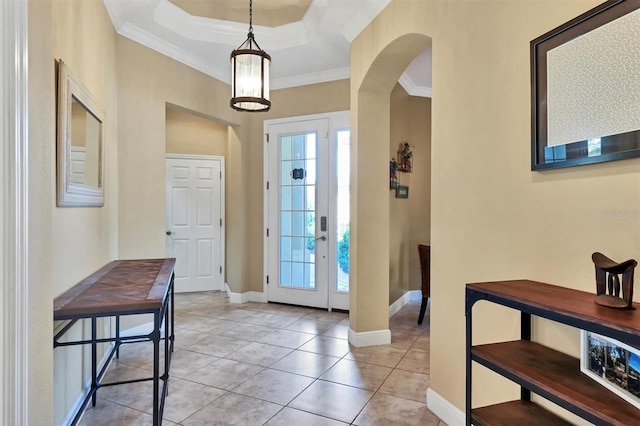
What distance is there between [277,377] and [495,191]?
2.00 metres

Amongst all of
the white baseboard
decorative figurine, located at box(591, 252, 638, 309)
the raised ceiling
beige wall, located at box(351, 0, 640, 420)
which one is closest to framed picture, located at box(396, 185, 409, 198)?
the raised ceiling

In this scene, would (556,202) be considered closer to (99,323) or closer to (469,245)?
(469,245)

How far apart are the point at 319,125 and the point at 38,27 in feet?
11.6

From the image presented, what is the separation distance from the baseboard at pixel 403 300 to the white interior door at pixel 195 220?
2.66 m

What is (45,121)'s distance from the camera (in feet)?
4.12

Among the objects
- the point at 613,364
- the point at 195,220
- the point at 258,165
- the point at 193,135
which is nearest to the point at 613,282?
the point at 613,364

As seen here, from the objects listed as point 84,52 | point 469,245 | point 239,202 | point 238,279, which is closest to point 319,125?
point 239,202

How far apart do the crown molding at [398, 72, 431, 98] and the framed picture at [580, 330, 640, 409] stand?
13.3 ft

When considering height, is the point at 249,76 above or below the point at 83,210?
Answer: above

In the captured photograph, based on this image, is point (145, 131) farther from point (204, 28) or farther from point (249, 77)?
point (249, 77)

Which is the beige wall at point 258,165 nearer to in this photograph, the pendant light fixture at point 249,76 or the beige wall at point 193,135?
the beige wall at point 193,135

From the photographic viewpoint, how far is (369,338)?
11.1 ft

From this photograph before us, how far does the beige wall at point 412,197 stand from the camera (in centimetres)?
484

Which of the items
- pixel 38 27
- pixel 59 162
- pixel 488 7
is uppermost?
pixel 488 7
